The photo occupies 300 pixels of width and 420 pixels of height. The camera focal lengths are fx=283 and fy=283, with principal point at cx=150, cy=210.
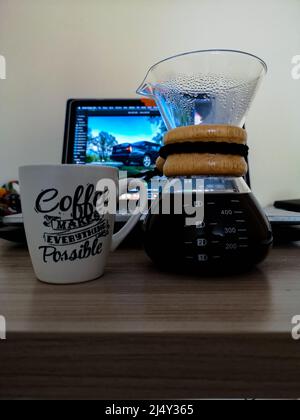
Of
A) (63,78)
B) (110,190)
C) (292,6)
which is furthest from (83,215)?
(292,6)

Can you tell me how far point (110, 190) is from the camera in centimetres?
29

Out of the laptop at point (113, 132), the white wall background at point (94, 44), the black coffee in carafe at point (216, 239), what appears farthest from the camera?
the white wall background at point (94, 44)

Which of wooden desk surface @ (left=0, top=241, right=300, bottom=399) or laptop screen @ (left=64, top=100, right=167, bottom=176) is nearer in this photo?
wooden desk surface @ (left=0, top=241, right=300, bottom=399)

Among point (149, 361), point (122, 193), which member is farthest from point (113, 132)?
point (149, 361)

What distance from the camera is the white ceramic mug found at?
10.0 inches

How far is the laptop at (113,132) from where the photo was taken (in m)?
0.77

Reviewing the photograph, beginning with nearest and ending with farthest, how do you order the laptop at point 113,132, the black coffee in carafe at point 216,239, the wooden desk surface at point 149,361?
the wooden desk surface at point 149,361, the black coffee in carafe at point 216,239, the laptop at point 113,132

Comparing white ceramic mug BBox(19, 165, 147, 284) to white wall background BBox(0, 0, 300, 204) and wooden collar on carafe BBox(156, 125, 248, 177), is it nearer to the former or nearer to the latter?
wooden collar on carafe BBox(156, 125, 248, 177)

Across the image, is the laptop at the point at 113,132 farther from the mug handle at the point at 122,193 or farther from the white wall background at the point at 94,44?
the mug handle at the point at 122,193

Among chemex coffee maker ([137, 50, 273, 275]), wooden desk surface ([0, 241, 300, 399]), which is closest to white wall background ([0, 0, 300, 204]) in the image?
chemex coffee maker ([137, 50, 273, 275])

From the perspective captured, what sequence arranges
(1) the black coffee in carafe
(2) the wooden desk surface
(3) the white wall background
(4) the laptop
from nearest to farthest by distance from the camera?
(2) the wooden desk surface < (1) the black coffee in carafe < (4) the laptop < (3) the white wall background

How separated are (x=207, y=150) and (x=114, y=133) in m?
0.53

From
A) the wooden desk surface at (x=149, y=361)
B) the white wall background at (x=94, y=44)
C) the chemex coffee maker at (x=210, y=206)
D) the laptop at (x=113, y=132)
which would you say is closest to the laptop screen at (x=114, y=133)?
the laptop at (x=113, y=132)

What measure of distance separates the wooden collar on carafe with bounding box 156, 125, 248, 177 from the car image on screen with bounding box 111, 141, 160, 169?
484 millimetres
